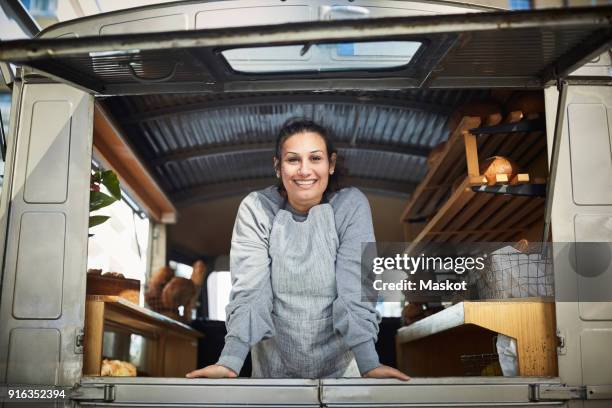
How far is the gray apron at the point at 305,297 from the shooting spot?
9.86 feet

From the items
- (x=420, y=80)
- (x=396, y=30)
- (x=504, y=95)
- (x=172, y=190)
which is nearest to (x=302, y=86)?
(x=420, y=80)

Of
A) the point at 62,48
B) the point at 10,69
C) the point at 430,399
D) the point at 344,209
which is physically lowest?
the point at 430,399

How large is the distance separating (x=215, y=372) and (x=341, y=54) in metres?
1.41

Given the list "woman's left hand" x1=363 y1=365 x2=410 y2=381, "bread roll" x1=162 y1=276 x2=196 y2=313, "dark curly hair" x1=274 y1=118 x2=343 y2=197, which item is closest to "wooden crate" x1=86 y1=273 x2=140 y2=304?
"dark curly hair" x1=274 y1=118 x2=343 y2=197

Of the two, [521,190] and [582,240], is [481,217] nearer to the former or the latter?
[521,190]

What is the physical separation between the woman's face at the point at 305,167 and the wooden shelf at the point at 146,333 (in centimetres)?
92

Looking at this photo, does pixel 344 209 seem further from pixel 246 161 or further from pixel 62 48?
pixel 246 161

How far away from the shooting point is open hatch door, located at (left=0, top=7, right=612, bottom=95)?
7.40 ft

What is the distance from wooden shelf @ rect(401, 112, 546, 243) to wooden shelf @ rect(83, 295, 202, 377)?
178 cm

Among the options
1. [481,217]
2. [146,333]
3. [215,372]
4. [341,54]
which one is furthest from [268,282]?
[146,333]

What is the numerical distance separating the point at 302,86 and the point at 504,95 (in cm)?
126

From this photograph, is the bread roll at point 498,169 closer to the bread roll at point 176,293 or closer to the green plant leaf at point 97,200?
the green plant leaf at point 97,200

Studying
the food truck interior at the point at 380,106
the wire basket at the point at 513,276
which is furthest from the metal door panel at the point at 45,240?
the wire basket at the point at 513,276

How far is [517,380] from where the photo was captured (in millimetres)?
2764
